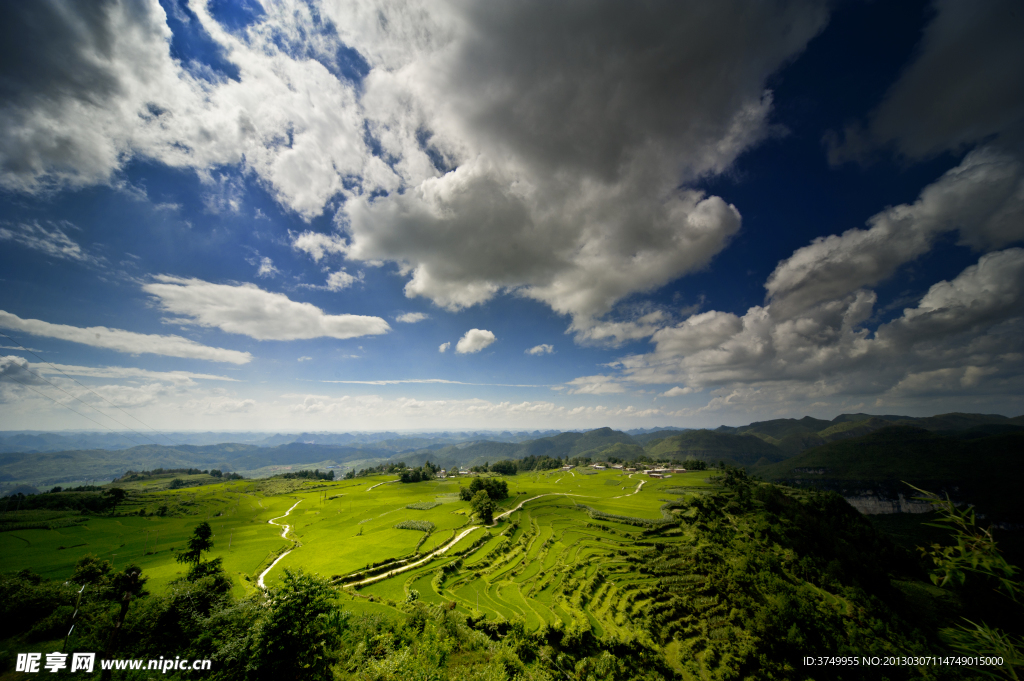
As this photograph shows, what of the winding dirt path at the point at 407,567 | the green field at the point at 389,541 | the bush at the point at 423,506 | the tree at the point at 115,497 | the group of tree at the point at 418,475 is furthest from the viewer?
the group of tree at the point at 418,475

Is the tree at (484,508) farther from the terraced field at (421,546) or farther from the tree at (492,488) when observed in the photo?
the tree at (492,488)

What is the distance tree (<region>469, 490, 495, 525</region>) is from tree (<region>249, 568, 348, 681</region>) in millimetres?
60766

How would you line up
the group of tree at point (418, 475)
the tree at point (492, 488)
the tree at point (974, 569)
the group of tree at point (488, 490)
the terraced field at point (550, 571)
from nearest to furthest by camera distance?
the tree at point (974, 569) → the terraced field at point (550, 571) → the group of tree at point (488, 490) → the tree at point (492, 488) → the group of tree at point (418, 475)

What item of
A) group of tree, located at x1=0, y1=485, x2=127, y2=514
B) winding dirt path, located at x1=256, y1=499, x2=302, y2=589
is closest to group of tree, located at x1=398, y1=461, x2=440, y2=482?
winding dirt path, located at x1=256, y1=499, x2=302, y2=589

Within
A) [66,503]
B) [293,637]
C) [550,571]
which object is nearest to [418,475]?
[66,503]

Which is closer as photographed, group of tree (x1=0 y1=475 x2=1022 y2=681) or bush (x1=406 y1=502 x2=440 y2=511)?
group of tree (x1=0 y1=475 x2=1022 y2=681)

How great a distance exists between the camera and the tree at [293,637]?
27.7m

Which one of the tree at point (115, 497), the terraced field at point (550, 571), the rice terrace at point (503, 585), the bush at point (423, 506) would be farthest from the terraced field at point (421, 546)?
the tree at point (115, 497)

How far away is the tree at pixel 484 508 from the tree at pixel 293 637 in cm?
6077

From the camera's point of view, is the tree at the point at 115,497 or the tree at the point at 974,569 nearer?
the tree at the point at 974,569

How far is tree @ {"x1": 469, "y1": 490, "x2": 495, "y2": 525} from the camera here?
88.4 metres

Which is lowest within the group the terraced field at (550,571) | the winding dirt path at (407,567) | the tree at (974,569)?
the terraced field at (550,571)

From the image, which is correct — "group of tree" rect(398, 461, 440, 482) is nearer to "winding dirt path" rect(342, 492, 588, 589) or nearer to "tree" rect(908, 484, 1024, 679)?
"winding dirt path" rect(342, 492, 588, 589)

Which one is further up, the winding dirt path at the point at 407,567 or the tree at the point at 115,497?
the tree at the point at 115,497
